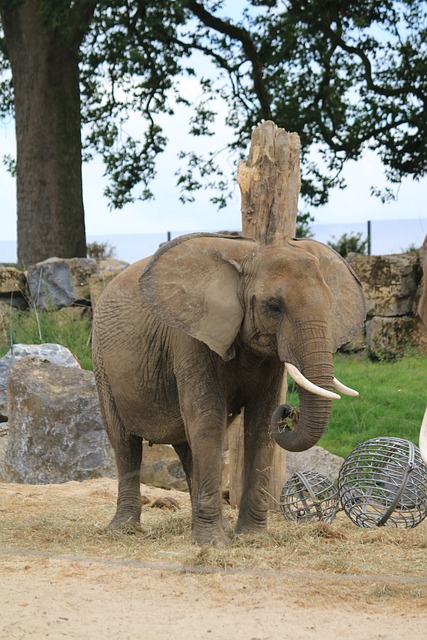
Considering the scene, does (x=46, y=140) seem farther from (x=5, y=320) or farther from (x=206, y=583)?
(x=206, y=583)

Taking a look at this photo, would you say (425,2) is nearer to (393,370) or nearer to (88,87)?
(88,87)

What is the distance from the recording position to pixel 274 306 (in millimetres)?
6758

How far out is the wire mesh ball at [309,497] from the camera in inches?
325

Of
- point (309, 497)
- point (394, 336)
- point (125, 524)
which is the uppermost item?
point (394, 336)

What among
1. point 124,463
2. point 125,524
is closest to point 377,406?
point 124,463

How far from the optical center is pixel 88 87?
2256cm

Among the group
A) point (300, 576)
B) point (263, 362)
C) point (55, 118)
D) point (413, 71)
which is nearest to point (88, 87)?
point (55, 118)

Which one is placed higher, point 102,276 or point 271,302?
point 271,302

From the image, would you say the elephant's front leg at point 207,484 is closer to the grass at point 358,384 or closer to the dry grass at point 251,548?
the dry grass at point 251,548

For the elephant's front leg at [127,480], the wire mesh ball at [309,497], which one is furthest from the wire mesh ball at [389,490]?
the elephant's front leg at [127,480]

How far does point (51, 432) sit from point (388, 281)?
252 inches

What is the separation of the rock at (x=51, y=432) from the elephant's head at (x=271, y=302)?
3.55 meters

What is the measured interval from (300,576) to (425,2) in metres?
16.1

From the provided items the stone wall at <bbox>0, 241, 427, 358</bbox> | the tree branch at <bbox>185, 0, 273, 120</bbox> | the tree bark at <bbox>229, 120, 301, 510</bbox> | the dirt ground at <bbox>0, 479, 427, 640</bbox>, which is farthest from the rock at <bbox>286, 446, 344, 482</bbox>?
the tree branch at <bbox>185, 0, 273, 120</bbox>
